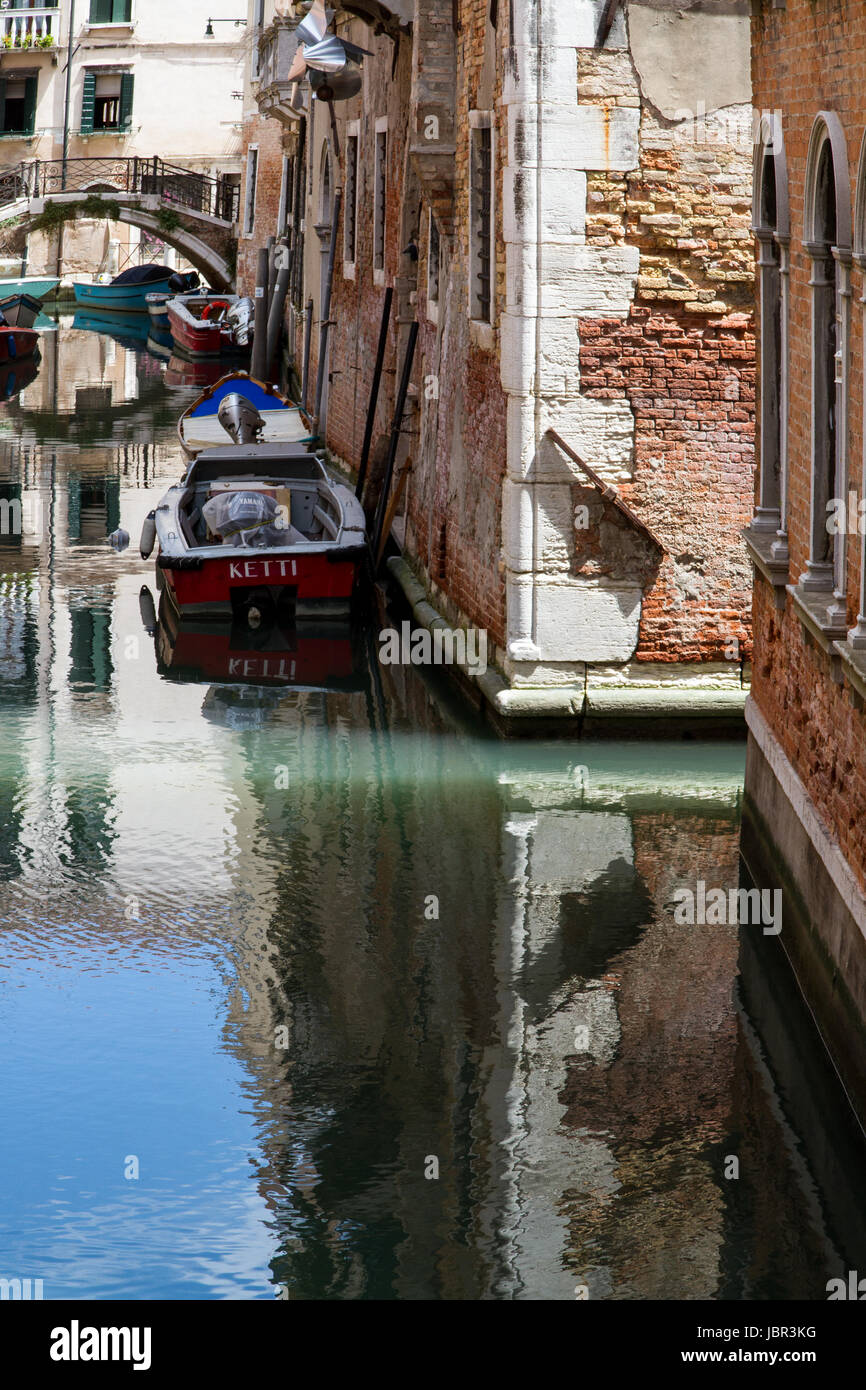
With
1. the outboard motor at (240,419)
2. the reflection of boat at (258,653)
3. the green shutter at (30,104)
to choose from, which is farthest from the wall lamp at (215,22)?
the reflection of boat at (258,653)

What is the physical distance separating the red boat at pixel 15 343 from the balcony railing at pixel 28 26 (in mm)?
16087

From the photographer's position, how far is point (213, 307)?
3173 centimetres

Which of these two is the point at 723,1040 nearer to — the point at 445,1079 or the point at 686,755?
the point at 445,1079

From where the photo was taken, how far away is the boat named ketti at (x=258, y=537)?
1172 cm

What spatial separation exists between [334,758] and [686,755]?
1.68m

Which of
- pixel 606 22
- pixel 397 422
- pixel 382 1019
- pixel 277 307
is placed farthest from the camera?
pixel 277 307

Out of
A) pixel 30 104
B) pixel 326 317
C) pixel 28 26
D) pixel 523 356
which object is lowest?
pixel 523 356

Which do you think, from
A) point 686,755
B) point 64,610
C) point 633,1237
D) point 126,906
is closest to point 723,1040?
point 633,1237

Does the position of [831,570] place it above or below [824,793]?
above

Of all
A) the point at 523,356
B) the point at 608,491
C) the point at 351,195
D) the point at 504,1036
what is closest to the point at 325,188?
the point at 351,195

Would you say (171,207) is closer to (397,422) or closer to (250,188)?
(250,188)

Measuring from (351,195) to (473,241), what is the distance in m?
7.74

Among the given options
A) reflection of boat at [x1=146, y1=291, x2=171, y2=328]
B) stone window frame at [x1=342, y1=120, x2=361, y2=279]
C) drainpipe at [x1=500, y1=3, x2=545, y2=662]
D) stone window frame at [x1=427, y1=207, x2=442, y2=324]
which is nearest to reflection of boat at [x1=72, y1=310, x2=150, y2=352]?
reflection of boat at [x1=146, y1=291, x2=171, y2=328]

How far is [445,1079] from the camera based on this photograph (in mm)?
5457
